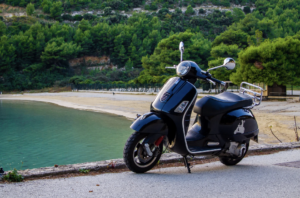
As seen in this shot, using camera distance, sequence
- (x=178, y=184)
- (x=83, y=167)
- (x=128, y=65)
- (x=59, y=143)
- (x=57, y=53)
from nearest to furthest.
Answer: (x=178, y=184) < (x=83, y=167) < (x=59, y=143) < (x=57, y=53) < (x=128, y=65)

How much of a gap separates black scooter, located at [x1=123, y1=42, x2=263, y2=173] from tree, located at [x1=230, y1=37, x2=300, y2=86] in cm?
1894

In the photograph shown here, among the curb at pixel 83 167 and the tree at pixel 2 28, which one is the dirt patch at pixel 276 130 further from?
the tree at pixel 2 28

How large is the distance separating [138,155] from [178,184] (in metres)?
0.57

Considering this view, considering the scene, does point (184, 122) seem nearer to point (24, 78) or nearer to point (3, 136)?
point (3, 136)

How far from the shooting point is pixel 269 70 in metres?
21.5

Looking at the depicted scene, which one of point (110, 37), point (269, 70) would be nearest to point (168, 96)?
point (269, 70)

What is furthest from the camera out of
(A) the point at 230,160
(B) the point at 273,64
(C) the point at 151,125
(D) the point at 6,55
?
(D) the point at 6,55

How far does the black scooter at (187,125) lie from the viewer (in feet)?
11.3

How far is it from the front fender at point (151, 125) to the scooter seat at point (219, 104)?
0.55 m

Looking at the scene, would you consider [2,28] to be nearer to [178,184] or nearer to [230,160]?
[230,160]

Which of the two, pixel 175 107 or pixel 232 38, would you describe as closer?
pixel 175 107

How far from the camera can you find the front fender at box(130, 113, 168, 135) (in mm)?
3365

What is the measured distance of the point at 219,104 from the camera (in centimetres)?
374

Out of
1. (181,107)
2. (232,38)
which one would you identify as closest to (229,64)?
(181,107)
